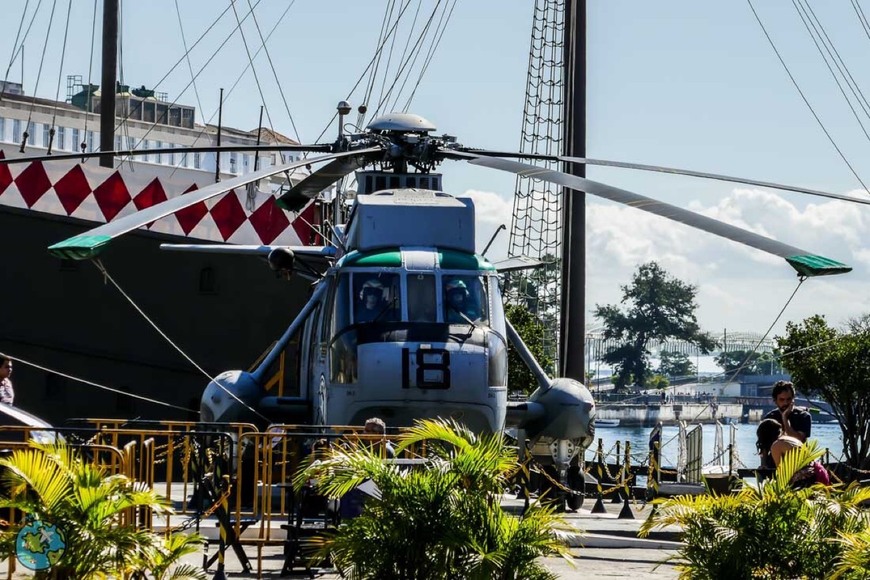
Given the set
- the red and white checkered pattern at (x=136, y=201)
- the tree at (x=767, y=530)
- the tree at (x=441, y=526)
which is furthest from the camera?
the red and white checkered pattern at (x=136, y=201)

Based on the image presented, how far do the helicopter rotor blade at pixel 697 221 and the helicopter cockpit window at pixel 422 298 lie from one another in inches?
68.4

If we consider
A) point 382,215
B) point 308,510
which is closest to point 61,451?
point 308,510

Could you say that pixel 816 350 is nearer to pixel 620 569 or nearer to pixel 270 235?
pixel 270 235

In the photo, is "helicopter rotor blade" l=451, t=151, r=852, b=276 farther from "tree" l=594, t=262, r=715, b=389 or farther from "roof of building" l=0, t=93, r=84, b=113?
"tree" l=594, t=262, r=715, b=389

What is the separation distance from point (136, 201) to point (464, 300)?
13267 mm

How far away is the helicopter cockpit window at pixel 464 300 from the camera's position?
686 inches

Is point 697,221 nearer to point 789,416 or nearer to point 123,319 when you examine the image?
point 789,416

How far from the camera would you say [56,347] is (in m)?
28.3

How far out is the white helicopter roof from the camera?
18.3 m

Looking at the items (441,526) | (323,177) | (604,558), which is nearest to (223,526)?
(441,526)

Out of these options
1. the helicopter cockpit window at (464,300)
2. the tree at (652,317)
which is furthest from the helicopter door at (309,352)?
the tree at (652,317)

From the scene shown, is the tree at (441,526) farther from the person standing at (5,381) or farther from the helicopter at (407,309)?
the person standing at (5,381)

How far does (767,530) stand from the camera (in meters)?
9.03

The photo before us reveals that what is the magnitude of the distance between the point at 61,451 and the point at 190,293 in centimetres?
2061
